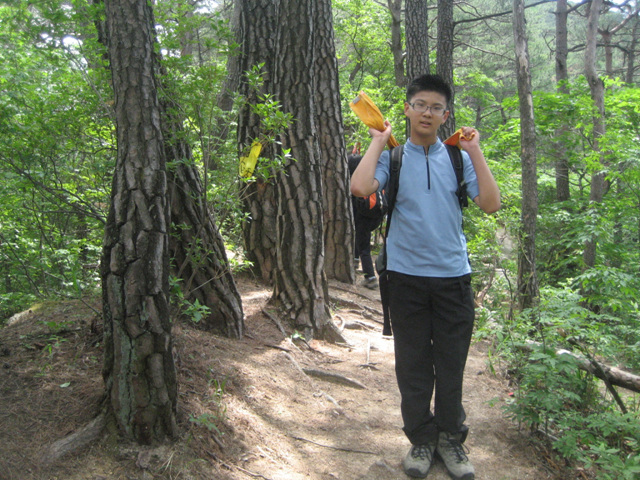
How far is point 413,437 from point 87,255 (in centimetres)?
447

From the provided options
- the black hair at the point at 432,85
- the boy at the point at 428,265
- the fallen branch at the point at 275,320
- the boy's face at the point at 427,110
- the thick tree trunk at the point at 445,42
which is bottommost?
the fallen branch at the point at 275,320

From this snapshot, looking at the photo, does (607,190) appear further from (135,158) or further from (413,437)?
(135,158)

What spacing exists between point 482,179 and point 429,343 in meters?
1.03

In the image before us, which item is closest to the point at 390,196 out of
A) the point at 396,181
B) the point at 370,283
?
the point at 396,181

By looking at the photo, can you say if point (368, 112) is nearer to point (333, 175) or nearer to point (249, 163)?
point (249, 163)

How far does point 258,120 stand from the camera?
20.0 feet

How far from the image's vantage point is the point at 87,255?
233 inches

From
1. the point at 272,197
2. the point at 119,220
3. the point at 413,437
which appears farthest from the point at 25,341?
the point at 272,197

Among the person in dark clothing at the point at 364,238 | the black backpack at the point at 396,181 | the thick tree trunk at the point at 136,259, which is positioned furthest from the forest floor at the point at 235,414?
the person in dark clothing at the point at 364,238

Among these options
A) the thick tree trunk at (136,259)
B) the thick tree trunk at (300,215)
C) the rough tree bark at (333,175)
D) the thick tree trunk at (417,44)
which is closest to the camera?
the thick tree trunk at (136,259)

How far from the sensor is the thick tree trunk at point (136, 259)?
2631mm

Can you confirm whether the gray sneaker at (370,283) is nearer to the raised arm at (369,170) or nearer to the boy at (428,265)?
the boy at (428,265)

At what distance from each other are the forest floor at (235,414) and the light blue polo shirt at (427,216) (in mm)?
1302

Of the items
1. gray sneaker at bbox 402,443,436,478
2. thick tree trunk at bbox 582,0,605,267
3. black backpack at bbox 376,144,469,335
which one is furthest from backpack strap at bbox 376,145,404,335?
thick tree trunk at bbox 582,0,605,267
